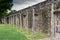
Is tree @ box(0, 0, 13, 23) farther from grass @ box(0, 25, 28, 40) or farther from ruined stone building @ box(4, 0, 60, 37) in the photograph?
grass @ box(0, 25, 28, 40)

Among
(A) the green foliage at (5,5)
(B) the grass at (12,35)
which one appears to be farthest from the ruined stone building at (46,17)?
(A) the green foliage at (5,5)

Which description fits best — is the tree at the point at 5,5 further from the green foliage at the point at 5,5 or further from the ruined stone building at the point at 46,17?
the ruined stone building at the point at 46,17

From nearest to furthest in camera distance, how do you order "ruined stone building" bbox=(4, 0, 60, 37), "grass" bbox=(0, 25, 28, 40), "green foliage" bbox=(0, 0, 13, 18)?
"ruined stone building" bbox=(4, 0, 60, 37), "grass" bbox=(0, 25, 28, 40), "green foliage" bbox=(0, 0, 13, 18)

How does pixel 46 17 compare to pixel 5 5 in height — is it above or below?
below

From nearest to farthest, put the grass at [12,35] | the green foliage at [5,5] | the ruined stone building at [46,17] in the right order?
the ruined stone building at [46,17]
the grass at [12,35]
the green foliage at [5,5]

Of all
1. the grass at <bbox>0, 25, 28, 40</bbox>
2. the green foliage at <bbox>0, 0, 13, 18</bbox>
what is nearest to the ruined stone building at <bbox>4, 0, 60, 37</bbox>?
the grass at <bbox>0, 25, 28, 40</bbox>

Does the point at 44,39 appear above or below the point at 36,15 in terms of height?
below

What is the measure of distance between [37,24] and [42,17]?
2.22 meters

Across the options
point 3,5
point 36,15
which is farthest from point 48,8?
point 3,5

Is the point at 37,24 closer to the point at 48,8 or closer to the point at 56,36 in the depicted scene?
the point at 48,8

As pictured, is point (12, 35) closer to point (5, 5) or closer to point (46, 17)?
point (46, 17)

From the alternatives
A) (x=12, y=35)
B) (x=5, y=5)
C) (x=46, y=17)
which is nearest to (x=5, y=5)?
(x=5, y=5)

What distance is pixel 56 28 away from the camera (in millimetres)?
16422

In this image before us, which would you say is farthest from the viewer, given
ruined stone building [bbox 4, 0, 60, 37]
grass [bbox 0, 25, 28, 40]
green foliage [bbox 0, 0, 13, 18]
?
green foliage [bbox 0, 0, 13, 18]
